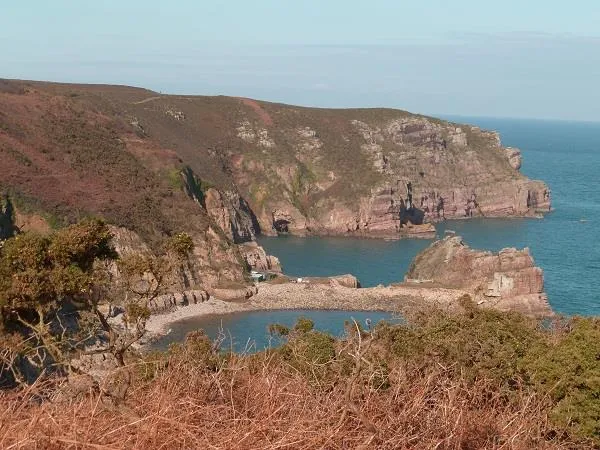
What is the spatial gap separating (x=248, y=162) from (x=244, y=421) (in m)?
118

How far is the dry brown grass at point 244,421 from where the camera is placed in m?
5.18

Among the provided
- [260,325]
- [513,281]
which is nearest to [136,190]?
[260,325]

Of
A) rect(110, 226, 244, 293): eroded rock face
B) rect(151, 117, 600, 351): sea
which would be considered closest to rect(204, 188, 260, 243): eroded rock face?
rect(151, 117, 600, 351): sea

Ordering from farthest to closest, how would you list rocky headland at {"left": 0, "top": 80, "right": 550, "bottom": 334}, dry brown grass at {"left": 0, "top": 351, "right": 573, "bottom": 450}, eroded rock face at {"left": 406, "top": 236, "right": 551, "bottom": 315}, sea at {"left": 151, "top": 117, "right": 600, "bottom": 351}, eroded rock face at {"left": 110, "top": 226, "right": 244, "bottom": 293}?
rocky headland at {"left": 0, "top": 80, "right": 550, "bottom": 334} < eroded rock face at {"left": 110, "top": 226, "right": 244, "bottom": 293} < eroded rock face at {"left": 406, "top": 236, "right": 551, "bottom": 315} < sea at {"left": 151, "top": 117, "right": 600, "bottom": 351} < dry brown grass at {"left": 0, "top": 351, "right": 573, "bottom": 450}

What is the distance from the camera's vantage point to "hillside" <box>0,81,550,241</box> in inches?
3063

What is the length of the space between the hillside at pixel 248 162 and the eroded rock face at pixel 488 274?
2525cm

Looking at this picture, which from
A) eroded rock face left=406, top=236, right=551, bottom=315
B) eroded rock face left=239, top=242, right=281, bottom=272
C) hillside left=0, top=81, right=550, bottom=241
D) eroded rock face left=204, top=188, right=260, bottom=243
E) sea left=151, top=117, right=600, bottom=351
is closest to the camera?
sea left=151, top=117, right=600, bottom=351

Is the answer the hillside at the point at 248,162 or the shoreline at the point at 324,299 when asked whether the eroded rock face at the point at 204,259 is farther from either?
the shoreline at the point at 324,299

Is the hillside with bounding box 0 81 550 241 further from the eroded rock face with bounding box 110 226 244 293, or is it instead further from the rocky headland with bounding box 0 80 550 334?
the eroded rock face with bounding box 110 226 244 293

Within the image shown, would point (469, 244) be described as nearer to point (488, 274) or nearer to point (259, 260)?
point (488, 274)

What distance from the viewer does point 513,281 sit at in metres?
65.6

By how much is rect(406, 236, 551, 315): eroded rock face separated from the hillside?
2525cm

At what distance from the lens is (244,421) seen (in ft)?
19.0

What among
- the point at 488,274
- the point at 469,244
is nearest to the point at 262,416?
the point at 488,274
